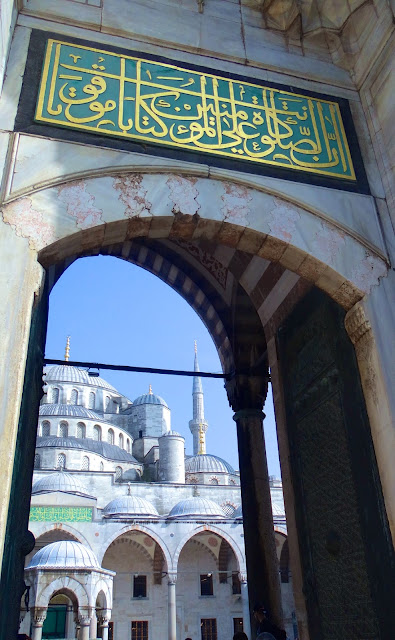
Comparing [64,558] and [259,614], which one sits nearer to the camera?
[259,614]

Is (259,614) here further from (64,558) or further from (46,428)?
(46,428)

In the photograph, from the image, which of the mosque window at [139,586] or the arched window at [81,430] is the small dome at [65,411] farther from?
the mosque window at [139,586]

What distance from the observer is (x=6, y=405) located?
2248mm

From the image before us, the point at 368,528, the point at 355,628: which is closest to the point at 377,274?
the point at 368,528

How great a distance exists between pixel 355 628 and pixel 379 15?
12.6 ft

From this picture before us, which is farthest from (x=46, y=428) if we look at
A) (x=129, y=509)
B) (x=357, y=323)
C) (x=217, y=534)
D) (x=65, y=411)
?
(x=357, y=323)

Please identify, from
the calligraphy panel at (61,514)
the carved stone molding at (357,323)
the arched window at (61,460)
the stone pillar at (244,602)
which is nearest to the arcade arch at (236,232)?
the carved stone molding at (357,323)

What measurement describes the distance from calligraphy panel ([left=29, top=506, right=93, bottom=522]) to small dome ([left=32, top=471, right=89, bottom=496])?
3.11ft

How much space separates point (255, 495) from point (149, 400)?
4002cm

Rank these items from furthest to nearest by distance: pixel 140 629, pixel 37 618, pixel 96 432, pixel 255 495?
pixel 96 432 < pixel 140 629 < pixel 37 618 < pixel 255 495

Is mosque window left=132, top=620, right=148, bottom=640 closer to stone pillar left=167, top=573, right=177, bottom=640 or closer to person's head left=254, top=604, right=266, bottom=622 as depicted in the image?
stone pillar left=167, top=573, right=177, bottom=640

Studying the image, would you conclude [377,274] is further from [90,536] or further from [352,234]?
[90,536]

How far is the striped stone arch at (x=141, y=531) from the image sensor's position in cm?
2483

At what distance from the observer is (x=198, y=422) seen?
156 ft
